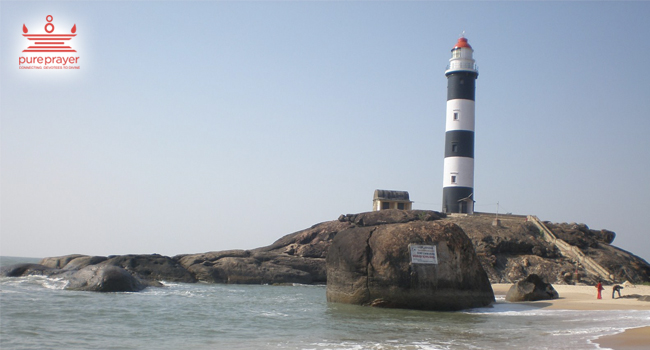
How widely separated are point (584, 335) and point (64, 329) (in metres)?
12.4

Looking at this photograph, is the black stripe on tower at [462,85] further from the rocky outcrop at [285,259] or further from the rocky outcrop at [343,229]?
the rocky outcrop at [285,259]

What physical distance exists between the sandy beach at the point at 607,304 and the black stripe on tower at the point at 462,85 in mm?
18519

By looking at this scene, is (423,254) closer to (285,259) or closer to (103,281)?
(103,281)

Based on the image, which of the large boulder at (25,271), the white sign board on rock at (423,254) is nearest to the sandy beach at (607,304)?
the white sign board on rock at (423,254)

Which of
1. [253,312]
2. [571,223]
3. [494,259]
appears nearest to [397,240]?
[253,312]

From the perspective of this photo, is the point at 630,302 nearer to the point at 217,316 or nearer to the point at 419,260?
the point at 419,260

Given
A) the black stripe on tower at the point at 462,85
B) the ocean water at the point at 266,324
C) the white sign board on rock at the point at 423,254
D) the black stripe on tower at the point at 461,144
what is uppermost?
the black stripe on tower at the point at 462,85

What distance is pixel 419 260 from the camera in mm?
18625

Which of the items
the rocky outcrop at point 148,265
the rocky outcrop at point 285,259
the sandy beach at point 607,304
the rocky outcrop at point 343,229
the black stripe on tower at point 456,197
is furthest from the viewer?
the black stripe on tower at point 456,197

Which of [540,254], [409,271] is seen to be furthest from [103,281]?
[540,254]

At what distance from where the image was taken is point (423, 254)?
61.4ft

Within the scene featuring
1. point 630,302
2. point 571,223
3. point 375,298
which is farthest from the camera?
point 571,223

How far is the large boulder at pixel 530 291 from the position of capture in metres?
22.4

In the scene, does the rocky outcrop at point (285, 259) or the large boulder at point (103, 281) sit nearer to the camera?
the large boulder at point (103, 281)
